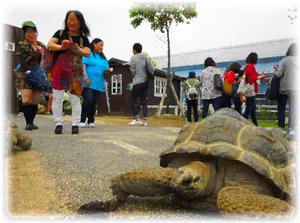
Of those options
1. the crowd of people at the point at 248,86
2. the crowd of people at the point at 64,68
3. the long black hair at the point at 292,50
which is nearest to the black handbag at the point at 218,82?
the crowd of people at the point at 248,86

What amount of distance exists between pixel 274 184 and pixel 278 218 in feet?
1.14

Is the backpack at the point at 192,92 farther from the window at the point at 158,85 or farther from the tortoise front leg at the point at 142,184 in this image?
the window at the point at 158,85

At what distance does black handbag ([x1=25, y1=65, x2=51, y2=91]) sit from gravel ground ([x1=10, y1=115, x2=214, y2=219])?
62 centimetres

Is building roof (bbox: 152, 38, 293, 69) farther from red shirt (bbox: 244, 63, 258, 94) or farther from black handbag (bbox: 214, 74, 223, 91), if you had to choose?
red shirt (bbox: 244, 63, 258, 94)

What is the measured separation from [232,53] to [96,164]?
20.6 meters

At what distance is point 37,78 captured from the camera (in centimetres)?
490

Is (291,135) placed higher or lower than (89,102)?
lower

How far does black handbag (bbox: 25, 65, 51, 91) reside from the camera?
488 centimetres

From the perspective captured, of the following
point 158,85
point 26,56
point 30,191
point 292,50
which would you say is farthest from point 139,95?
point 158,85

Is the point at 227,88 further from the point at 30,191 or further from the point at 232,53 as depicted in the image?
the point at 232,53

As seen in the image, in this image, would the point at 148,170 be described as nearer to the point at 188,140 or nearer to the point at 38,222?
the point at 188,140

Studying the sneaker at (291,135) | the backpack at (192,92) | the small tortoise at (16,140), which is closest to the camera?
the small tortoise at (16,140)

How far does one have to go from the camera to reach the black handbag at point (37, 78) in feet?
16.0

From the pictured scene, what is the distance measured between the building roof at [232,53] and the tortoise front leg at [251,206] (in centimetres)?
1858
